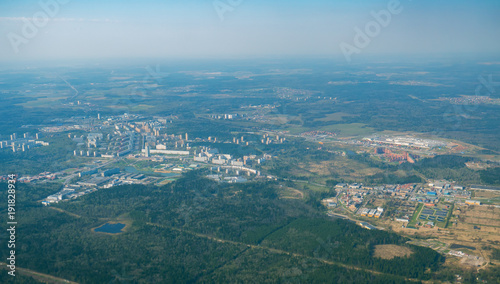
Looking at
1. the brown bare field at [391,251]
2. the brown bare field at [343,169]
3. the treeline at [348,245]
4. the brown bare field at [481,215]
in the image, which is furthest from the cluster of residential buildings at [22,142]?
the brown bare field at [481,215]

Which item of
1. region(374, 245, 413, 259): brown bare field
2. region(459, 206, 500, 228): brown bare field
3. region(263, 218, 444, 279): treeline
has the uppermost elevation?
region(459, 206, 500, 228): brown bare field

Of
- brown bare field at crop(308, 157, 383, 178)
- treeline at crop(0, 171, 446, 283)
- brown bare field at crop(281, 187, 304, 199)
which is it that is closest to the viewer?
treeline at crop(0, 171, 446, 283)

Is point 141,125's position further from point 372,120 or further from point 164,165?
point 372,120

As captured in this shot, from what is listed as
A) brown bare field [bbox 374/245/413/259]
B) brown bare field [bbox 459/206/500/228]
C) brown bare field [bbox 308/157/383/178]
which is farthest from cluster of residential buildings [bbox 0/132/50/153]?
brown bare field [bbox 459/206/500/228]

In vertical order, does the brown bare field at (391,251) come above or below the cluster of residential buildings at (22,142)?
below

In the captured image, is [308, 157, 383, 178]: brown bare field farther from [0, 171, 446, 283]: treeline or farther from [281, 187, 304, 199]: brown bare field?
[0, 171, 446, 283]: treeline

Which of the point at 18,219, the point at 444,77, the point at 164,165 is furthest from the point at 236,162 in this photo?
the point at 444,77

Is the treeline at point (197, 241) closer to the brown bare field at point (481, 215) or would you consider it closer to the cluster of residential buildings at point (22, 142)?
the brown bare field at point (481, 215)

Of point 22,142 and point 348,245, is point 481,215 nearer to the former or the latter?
point 348,245

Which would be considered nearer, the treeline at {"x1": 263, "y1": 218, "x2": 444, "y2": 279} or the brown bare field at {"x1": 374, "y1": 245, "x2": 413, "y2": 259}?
the treeline at {"x1": 263, "y1": 218, "x2": 444, "y2": 279}
